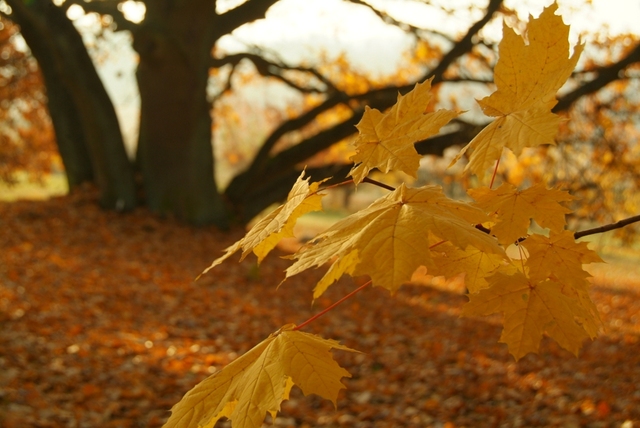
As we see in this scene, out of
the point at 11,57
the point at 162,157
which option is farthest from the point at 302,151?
the point at 11,57

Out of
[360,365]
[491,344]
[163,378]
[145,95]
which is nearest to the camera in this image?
[163,378]

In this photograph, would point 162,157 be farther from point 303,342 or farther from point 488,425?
point 303,342

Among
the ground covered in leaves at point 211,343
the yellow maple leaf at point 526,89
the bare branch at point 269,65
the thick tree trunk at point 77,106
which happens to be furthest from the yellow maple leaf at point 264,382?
the bare branch at point 269,65

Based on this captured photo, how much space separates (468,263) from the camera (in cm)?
115

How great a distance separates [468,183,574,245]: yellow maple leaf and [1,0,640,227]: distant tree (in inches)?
292

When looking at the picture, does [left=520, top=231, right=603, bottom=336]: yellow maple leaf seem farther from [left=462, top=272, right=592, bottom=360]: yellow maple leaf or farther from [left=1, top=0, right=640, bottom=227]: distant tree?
[left=1, top=0, right=640, bottom=227]: distant tree

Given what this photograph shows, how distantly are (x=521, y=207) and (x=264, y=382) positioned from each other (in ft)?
1.64

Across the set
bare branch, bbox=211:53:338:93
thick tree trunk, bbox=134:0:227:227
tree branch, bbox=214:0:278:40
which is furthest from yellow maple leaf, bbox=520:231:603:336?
bare branch, bbox=211:53:338:93

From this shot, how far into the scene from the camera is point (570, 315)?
93 cm

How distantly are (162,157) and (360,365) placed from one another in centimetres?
582

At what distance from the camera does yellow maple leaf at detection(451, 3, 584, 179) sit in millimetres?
946

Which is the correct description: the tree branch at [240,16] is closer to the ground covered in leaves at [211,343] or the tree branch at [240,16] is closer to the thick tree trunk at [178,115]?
the thick tree trunk at [178,115]

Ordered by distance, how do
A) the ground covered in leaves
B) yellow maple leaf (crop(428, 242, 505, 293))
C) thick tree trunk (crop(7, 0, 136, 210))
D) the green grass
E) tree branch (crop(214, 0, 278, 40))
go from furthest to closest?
the green grass, thick tree trunk (crop(7, 0, 136, 210)), tree branch (crop(214, 0, 278, 40)), the ground covered in leaves, yellow maple leaf (crop(428, 242, 505, 293))

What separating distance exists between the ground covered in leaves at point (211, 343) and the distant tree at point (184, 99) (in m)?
1.05
